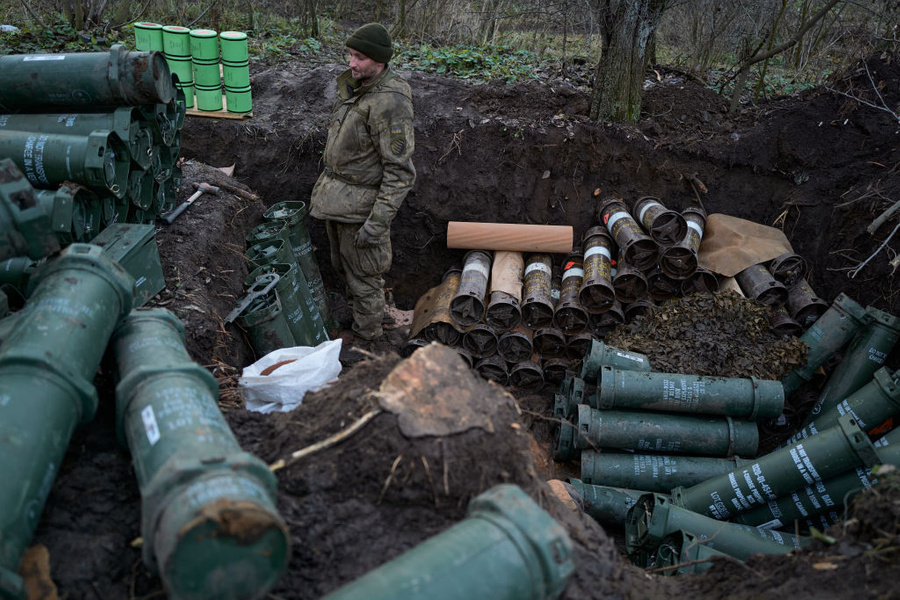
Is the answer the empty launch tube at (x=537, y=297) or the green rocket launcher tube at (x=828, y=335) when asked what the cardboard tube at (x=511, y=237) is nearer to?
the empty launch tube at (x=537, y=297)

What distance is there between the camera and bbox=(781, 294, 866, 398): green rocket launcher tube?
15.2 ft

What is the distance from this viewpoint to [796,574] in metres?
2.13

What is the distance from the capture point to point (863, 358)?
4.46 meters

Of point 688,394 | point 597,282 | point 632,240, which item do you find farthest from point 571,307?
point 688,394

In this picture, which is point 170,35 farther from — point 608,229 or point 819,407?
point 819,407

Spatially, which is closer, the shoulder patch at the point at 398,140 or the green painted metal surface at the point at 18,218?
the green painted metal surface at the point at 18,218

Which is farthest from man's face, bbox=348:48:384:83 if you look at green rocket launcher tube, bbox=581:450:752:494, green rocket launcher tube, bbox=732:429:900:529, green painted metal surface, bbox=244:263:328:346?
green rocket launcher tube, bbox=732:429:900:529

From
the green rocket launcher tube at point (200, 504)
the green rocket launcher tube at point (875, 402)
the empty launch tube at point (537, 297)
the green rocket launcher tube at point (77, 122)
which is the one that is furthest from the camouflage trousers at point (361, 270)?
the green rocket launcher tube at point (875, 402)

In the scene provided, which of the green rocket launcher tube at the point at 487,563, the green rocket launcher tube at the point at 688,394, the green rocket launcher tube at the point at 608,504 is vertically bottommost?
the green rocket launcher tube at the point at 608,504

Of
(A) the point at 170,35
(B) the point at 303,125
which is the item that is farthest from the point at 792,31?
(A) the point at 170,35

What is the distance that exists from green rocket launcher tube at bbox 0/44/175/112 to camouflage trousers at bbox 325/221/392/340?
71.9 inches

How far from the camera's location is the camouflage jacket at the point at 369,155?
4395mm

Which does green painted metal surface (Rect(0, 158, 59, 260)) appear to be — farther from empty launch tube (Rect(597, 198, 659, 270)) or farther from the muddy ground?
empty launch tube (Rect(597, 198, 659, 270))

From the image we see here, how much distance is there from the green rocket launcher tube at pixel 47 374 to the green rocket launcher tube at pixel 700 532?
9.55 feet
